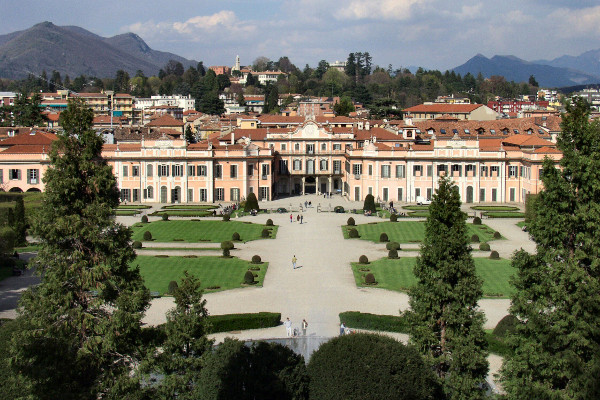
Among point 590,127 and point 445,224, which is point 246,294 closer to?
point 445,224

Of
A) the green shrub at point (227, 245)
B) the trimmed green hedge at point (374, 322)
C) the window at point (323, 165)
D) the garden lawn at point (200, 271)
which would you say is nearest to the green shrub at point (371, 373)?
the trimmed green hedge at point (374, 322)

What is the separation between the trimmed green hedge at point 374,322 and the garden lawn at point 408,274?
654cm

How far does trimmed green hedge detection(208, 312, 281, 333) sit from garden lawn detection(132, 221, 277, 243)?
2059 cm

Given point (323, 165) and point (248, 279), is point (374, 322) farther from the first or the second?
point (323, 165)

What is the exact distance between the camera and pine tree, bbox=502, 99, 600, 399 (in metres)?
19.0

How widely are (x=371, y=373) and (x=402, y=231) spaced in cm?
3406

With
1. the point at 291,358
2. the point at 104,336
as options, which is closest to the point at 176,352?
the point at 291,358

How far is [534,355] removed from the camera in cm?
1941

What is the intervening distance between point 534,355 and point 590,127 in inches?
250

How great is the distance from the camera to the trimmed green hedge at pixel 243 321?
99.3 ft

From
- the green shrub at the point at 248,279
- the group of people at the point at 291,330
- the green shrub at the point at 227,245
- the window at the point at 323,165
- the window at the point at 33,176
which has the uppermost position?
the window at the point at 323,165

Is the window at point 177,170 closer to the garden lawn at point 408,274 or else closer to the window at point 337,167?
the window at point 337,167

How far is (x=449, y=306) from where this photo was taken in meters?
22.6

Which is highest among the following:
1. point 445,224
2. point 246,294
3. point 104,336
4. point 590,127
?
point 590,127
